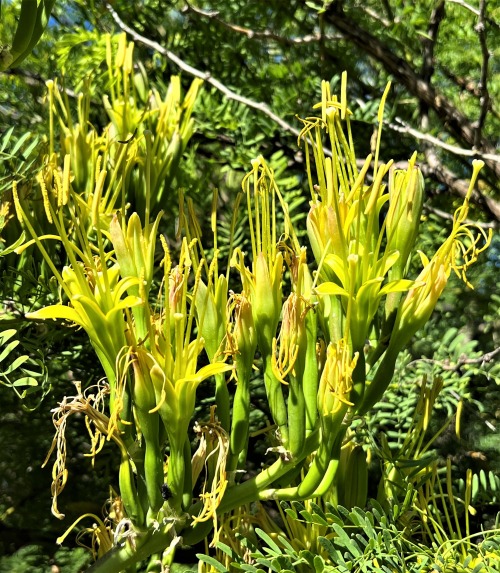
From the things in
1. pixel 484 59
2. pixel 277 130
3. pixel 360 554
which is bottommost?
pixel 360 554

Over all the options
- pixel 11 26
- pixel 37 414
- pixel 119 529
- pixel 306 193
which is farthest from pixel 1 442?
pixel 11 26

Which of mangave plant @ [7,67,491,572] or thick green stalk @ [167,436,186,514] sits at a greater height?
mangave plant @ [7,67,491,572]

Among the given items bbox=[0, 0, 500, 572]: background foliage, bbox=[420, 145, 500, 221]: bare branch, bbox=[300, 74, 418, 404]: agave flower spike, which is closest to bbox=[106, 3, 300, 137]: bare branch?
bbox=[0, 0, 500, 572]: background foliage

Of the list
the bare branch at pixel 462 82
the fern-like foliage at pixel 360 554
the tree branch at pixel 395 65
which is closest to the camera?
the fern-like foliage at pixel 360 554

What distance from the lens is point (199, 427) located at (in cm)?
39

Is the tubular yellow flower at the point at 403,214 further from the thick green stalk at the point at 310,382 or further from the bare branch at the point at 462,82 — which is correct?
the bare branch at the point at 462,82

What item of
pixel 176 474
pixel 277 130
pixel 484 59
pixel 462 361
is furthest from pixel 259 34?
pixel 176 474

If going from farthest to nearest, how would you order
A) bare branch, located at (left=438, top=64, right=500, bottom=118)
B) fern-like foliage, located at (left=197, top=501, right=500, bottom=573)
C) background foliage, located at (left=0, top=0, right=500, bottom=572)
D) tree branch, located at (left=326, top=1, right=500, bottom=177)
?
bare branch, located at (left=438, top=64, right=500, bottom=118), tree branch, located at (left=326, top=1, right=500, bottom=177), background foliage, located at (left=0, top=0, right=500, bottom=572), fern-like foliage, located at (left=197, top=501, right=500, bottom=573)

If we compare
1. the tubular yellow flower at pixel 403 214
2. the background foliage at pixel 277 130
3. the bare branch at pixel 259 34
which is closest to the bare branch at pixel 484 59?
the background foliage at pixel 277 130

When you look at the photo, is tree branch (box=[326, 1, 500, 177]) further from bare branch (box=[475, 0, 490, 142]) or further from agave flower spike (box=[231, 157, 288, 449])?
agave flower spike (box=[231, 157, 288, 449])

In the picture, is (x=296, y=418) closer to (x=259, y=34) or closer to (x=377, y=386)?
(x=377, y=386)

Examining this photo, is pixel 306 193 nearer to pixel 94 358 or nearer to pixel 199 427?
pixel 94 358

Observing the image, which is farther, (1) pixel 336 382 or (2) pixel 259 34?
(2) pixel 259 34

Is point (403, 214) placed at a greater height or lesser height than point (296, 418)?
greater
